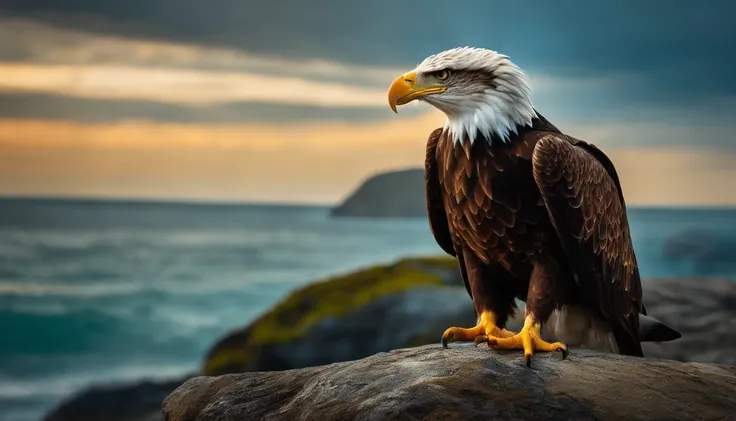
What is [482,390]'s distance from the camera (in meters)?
3.62

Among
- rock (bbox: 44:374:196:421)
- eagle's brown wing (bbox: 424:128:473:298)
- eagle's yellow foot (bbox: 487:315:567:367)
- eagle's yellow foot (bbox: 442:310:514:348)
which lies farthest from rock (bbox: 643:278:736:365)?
rock (bbox: 44:374:196:421)

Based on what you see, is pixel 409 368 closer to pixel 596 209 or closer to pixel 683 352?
pixel 596 209

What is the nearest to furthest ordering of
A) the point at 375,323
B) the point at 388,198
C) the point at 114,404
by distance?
the point at 375,323 < the point at 114,404 < the point at 388,198

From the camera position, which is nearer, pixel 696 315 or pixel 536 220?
pixel 536 220

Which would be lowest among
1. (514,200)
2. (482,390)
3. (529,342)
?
(482,390)

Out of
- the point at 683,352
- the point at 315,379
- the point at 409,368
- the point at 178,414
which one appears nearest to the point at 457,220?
the point at 409,368

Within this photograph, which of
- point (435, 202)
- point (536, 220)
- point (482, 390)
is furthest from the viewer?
point (435, 202)

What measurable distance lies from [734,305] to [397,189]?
4062 millimetres

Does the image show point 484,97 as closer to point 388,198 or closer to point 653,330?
point 653,330

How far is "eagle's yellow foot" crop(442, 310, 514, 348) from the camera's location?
411 cm

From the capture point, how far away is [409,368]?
3820 millimetres

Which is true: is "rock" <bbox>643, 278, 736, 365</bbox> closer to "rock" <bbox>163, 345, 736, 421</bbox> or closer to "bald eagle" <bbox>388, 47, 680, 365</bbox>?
"rock" <bbox>163, 345, 736, 421</bbox>

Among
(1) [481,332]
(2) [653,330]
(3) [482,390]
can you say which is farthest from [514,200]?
(2) [653,330]

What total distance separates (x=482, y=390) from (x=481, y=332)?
0.60 meters
